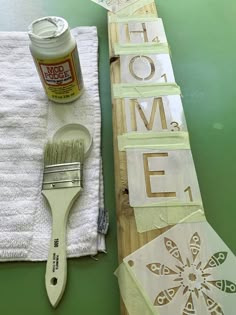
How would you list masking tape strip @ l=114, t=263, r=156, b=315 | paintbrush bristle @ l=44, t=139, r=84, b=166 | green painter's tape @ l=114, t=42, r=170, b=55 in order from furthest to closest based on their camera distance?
green painter's tape @ l=114, t=42, r=170, b=55
paintbrush bristle @ l=44, t=139, r=84, b=166
masking tape strip @ l=114, t=263, r=156, b=315

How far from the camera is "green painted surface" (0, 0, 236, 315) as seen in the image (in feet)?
1.34

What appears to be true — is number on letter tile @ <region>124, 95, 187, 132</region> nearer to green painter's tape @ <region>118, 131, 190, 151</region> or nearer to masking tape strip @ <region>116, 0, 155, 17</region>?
green painter's tape @ <region>118, 131, 190, 151</region>

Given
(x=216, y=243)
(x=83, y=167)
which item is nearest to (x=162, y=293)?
(x=216, y=243)

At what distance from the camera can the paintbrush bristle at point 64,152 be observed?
484mm

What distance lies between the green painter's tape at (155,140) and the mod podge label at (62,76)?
0.13 metres

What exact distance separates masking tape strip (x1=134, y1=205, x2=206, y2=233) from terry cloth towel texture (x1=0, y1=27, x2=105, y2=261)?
0.20ft

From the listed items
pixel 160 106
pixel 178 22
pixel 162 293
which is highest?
pixel 178 22

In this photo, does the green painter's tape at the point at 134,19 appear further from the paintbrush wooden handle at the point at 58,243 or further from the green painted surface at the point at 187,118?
the paintbrush wooden handle at the point at 58,243

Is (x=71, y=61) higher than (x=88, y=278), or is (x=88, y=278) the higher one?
(x=71, y=61)

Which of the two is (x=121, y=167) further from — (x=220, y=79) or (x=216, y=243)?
(x=220, y=79)

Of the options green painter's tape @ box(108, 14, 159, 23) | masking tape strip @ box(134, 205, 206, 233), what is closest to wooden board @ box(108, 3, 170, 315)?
masking tape strip @ box(134, 205, 206, 233)

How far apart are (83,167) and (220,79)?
30 cm

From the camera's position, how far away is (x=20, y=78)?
619 millimetres

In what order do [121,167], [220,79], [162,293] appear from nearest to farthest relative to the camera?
[162,293] → [121,167] → [220,79]
